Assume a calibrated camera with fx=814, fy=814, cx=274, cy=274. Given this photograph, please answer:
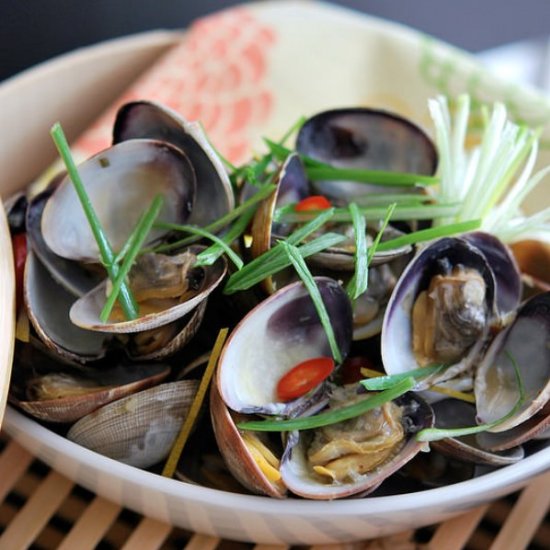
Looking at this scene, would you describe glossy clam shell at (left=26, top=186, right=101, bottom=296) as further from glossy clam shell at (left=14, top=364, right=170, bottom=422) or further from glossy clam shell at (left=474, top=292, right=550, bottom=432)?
glossy clam shell at (left=474, top=292, right=550, bottom=432)

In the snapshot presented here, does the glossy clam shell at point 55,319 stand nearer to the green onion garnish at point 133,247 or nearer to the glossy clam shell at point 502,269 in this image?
the green onion garnish at point 133,247

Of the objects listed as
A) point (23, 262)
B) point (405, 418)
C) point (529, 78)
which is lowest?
point (529, 78)

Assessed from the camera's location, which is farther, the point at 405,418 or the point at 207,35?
the point at 207,35

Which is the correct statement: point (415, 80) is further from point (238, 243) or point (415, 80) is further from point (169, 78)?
point (238, 243)

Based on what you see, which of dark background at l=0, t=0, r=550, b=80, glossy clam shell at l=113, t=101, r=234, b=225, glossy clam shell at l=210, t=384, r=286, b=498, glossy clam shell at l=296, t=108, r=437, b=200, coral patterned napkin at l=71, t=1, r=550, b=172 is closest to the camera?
glossy clam shell at l=210, t=384, r=286, b=498

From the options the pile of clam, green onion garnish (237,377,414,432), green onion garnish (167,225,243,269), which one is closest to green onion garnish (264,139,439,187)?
the pile of clam

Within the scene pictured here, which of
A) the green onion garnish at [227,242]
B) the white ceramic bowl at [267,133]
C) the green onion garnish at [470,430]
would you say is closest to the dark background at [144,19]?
the white ceramic bowl at [267,133]

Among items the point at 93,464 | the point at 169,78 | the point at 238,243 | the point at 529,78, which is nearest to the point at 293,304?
the point at 238,243
